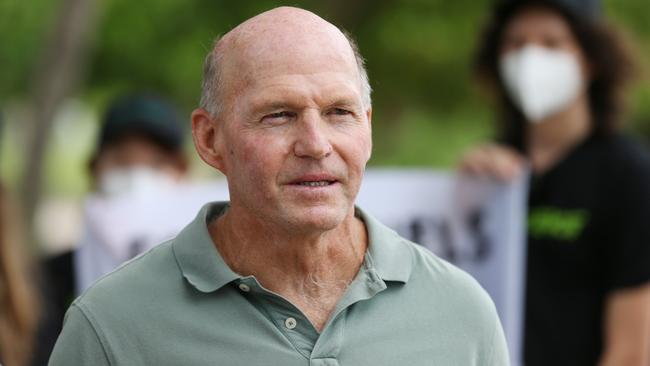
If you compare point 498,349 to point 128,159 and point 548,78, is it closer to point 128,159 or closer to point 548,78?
point 548,78

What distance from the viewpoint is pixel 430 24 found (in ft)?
35.1

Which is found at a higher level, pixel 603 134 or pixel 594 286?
pixel 603 134

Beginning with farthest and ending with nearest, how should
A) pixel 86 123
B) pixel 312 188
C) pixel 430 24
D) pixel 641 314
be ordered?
1. pixel 86 123
2. pixel 430 24
3. pixel 641 314
4. pixel 312 188

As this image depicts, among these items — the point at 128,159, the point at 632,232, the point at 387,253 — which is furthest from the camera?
the point at 128,159

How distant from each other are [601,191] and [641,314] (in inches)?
17.5

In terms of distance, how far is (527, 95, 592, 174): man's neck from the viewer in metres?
5.20

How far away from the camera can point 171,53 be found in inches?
419

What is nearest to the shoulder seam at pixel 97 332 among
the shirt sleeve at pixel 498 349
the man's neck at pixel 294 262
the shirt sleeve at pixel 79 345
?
the shirt sleeve at pixel 79 345

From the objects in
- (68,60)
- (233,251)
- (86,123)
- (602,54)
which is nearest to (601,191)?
(602,54)

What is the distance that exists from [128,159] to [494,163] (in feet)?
5.14

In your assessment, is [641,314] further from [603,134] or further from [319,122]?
[319,122]

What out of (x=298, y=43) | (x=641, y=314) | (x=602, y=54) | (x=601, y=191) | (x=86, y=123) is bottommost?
(x=86, y=123)

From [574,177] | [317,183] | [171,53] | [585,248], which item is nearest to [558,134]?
[574,177]

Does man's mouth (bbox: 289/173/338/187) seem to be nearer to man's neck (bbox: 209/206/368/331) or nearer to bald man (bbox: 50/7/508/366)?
bald man (bbox: 50/7/508/366)
